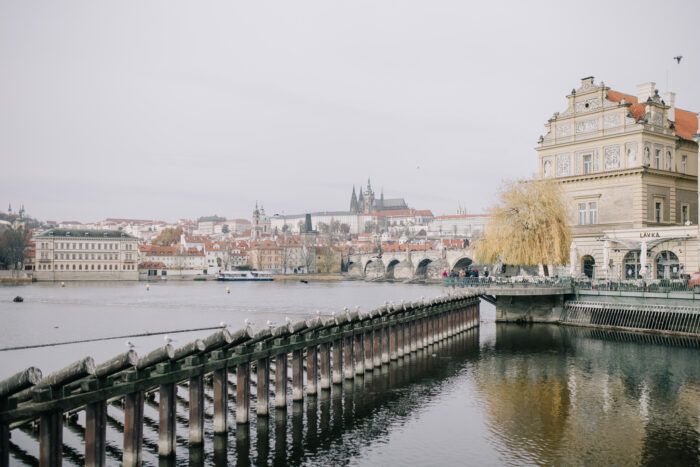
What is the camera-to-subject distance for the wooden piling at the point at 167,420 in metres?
16.0

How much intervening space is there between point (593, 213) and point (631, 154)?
18.6 feet

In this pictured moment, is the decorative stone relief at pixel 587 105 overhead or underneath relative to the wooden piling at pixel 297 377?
overhead

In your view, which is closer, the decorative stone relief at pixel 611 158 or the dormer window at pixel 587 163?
the decorative stone relief at pixel 611 158

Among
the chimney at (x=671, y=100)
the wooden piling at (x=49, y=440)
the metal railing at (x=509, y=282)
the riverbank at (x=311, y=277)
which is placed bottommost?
the riverbank at (x=311, y=277)

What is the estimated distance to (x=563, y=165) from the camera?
55906 mm

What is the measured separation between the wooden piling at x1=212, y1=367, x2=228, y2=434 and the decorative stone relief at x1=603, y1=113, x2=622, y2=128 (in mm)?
43766

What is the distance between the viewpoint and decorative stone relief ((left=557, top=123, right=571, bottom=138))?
55344 millimetres

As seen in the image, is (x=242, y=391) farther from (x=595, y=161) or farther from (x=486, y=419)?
(x=595, y=161)

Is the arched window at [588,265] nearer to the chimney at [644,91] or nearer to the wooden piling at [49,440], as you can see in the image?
the chimney at [644,91]

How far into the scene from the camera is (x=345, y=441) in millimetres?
19141

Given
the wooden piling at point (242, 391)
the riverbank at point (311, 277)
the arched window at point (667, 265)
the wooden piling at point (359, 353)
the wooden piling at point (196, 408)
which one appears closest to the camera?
the wooden piling at point (196, 408)

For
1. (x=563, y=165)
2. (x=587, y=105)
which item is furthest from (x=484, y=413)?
(x=587, y=105)

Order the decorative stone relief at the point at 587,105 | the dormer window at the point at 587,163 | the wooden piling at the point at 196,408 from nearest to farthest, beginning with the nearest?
1. the wooden piling at the point at 196,408
2. the decorative stone relief at the point at 587,105
3. the dormer window at the point at 587,163

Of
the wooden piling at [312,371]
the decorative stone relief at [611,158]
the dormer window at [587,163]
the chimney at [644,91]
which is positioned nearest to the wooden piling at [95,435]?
the wooden piling at [312,371]
